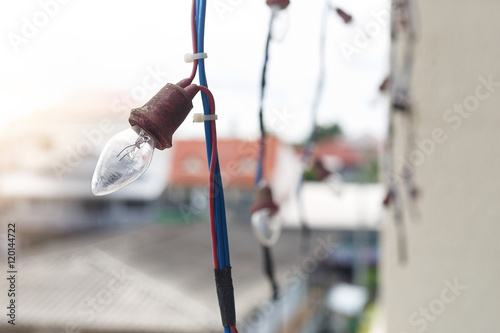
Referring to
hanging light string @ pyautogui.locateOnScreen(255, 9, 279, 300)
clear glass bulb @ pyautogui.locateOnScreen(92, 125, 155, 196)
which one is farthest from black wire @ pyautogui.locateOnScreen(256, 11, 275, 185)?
clear glass bulb @ pyautogui.locateOnScreen(92, 125, 155, 196)

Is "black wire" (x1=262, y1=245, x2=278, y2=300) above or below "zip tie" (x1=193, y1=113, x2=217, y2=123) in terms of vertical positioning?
below

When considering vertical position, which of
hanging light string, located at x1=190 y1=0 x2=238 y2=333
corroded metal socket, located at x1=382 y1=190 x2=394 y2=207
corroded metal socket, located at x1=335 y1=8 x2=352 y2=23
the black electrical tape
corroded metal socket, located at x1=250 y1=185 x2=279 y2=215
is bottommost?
corroded metal socket, located at x1=382 y1=190 x2=394 y2=207

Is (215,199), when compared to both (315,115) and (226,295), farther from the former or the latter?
(315,115)

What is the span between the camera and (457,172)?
27.3 inches

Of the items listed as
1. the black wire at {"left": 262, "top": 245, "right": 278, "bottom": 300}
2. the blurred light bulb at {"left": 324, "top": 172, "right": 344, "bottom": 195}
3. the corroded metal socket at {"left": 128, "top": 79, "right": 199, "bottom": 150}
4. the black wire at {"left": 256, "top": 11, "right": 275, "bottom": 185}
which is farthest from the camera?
the blurred light bulb at {"left": 324, "top": 172, "right": 344, "bottom": 195}

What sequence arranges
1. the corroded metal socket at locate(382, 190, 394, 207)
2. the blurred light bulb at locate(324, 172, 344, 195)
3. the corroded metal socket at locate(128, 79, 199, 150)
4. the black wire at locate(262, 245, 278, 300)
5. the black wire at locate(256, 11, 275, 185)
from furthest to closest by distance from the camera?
the blurred light bulb at locate(324, 172, 344, 195) < the corroded metal socket at locate(382, 190, 394, 207) < the black wire at locate(262, 245, 278, 300) < the black wire at locate(256, 11, 275, 185) < the corroded metal socket at locate(128, 79, 199, 150)

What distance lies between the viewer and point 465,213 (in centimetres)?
68

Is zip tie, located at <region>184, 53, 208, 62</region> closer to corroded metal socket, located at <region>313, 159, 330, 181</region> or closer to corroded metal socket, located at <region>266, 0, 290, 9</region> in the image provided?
corroded metal socket, located at <region>266, 0, 290, 9</region>

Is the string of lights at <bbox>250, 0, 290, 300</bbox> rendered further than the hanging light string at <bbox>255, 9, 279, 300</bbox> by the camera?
Yes

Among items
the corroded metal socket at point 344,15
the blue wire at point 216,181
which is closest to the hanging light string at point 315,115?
the corroded metal socket at point 344,15

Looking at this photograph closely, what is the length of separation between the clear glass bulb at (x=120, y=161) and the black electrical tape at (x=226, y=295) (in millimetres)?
112

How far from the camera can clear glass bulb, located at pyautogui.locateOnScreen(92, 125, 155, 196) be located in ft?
1.31

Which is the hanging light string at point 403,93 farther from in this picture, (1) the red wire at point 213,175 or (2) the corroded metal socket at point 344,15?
(1) the red wire at point 213,175

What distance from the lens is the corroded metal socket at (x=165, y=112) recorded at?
370 mm
